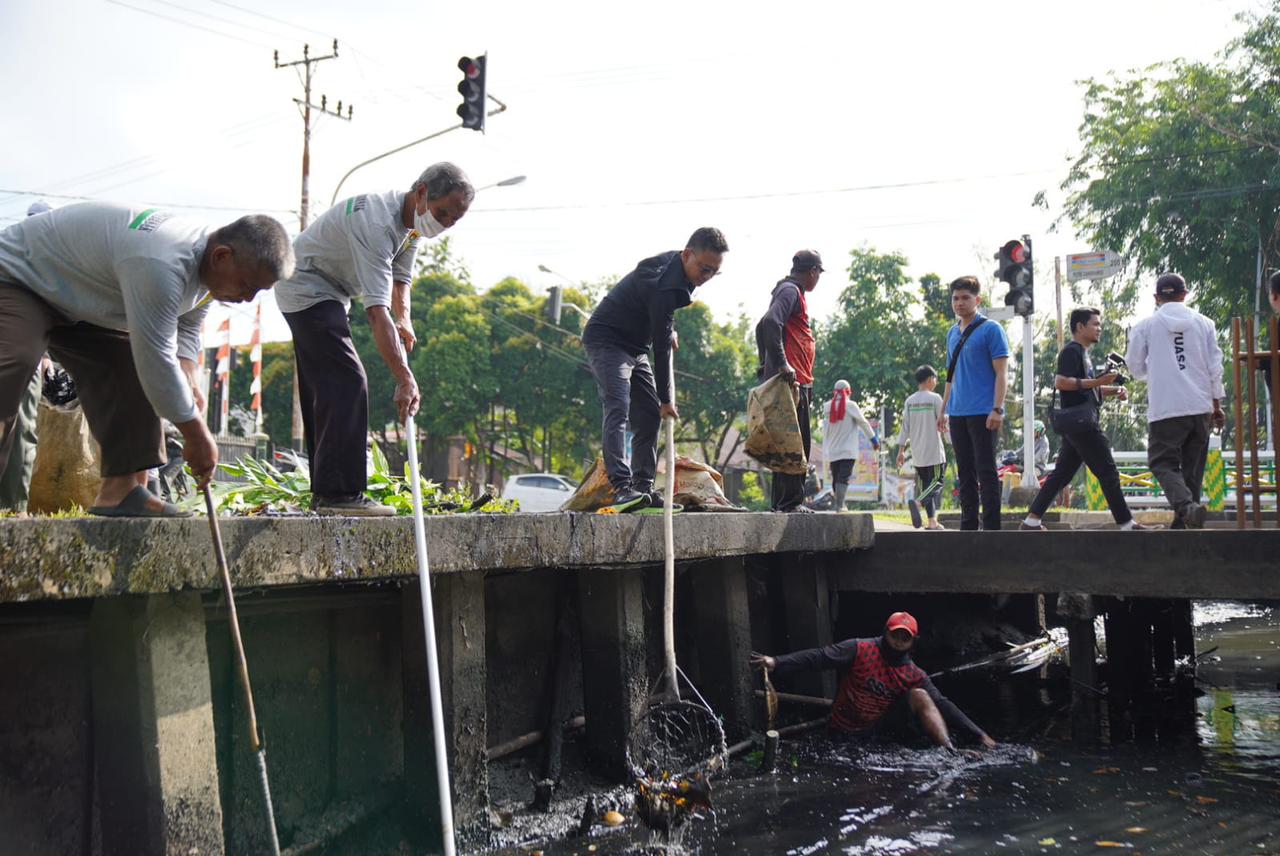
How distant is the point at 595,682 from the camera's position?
227 inches

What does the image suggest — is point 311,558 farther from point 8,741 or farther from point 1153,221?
point 1153,221

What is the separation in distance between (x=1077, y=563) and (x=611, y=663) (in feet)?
11.2

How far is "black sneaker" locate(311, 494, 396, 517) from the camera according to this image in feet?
13.7

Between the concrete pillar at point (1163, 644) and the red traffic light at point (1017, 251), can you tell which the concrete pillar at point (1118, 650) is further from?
the red traffic light at point (1017, 251)

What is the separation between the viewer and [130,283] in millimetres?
3145

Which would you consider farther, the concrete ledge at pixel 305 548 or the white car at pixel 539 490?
the white car at pixel 539 490

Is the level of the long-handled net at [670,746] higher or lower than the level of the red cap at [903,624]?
lower

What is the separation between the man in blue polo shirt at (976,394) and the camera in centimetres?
753

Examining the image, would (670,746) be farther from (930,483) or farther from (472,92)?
→ (472,92)

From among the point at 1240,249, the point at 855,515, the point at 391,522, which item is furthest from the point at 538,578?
the point at 1240,249

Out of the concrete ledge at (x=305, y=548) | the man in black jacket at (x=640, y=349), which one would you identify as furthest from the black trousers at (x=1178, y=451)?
the man in black jacket at (x=640, y=349)

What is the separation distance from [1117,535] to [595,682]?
362 centimetres

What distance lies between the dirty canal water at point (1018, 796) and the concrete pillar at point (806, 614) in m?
0.64

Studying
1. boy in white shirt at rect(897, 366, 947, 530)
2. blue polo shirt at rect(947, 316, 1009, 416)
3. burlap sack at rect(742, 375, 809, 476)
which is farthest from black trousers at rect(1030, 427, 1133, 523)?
A: boy in white shirt at rect(897, 366, 947, 530)
